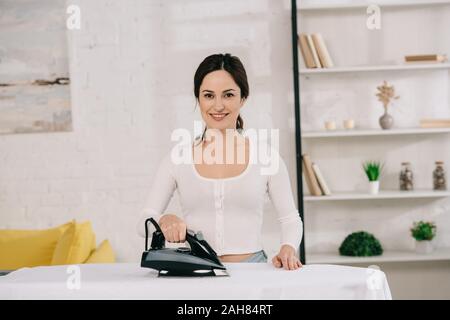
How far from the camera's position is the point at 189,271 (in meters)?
1.62

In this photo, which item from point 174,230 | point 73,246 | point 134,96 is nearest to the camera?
point 174,230

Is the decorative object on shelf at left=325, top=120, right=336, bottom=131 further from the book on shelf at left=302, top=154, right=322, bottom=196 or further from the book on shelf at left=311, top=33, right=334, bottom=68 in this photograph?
the book on shelf at left=311, top=33, right=334, bottom=68

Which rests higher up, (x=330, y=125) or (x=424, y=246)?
(x=330, y=125)

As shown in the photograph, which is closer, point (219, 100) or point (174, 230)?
point (174, 230)

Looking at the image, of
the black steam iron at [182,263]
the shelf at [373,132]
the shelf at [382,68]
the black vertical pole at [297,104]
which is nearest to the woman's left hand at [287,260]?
the black steam iron at [182,263]

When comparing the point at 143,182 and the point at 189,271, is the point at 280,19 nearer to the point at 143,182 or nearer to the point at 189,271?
the point at 143,182

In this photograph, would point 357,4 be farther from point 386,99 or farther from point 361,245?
point 361,245

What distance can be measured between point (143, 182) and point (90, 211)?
36 cm

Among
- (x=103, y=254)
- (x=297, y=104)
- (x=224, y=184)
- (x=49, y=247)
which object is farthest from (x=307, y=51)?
(x=224, y=184)

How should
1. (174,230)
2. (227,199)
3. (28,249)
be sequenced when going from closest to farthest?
(174,230) → (227,199) → (28,249)

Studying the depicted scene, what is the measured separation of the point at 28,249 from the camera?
10.9 ft

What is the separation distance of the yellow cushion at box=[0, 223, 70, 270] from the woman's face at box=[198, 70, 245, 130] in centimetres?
171

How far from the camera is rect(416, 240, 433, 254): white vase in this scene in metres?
3.57

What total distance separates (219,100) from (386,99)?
194 centimetres
